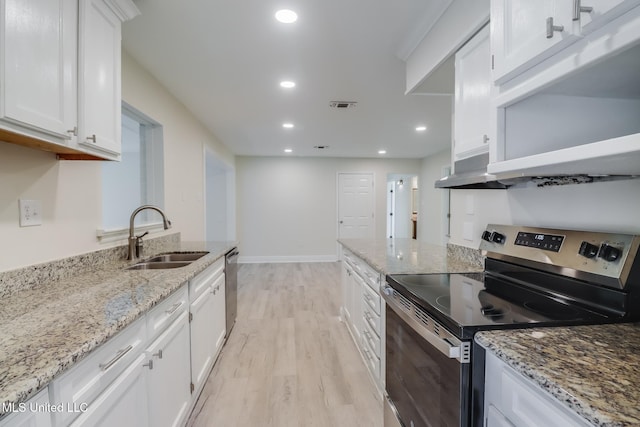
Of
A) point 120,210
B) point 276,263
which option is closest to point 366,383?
point 120,210

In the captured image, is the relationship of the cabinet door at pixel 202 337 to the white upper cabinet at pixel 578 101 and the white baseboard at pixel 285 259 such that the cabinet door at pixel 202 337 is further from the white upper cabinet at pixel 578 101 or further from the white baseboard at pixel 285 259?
the white baseboard at pixel 285 259

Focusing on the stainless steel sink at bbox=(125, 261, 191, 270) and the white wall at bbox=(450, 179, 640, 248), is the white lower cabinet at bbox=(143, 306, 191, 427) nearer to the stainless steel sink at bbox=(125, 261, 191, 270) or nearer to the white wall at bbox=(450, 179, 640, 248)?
the stainless steel sink at bbox=(125, 261, 191, 270)

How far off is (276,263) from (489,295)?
19.0ft

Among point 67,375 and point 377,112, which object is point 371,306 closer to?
point 67,375

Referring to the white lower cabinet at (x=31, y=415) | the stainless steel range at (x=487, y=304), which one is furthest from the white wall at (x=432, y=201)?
the white lower cabinet at (x=31, y=415)

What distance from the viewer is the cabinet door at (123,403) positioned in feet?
2.98

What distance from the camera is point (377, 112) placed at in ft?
12.3

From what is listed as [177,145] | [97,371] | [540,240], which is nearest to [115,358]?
[97,371]

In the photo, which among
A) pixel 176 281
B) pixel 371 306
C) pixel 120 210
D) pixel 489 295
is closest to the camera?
pixel 489 295

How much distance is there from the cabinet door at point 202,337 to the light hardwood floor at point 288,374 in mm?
172

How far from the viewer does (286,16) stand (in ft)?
6.07

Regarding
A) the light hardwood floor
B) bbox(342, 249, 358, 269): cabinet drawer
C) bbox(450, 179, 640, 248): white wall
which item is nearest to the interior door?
the light hardwood floor

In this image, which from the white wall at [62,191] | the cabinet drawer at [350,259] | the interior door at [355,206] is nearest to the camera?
the white wall at [62,191]

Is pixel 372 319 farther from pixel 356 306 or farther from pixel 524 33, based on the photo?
pixel 524 33
